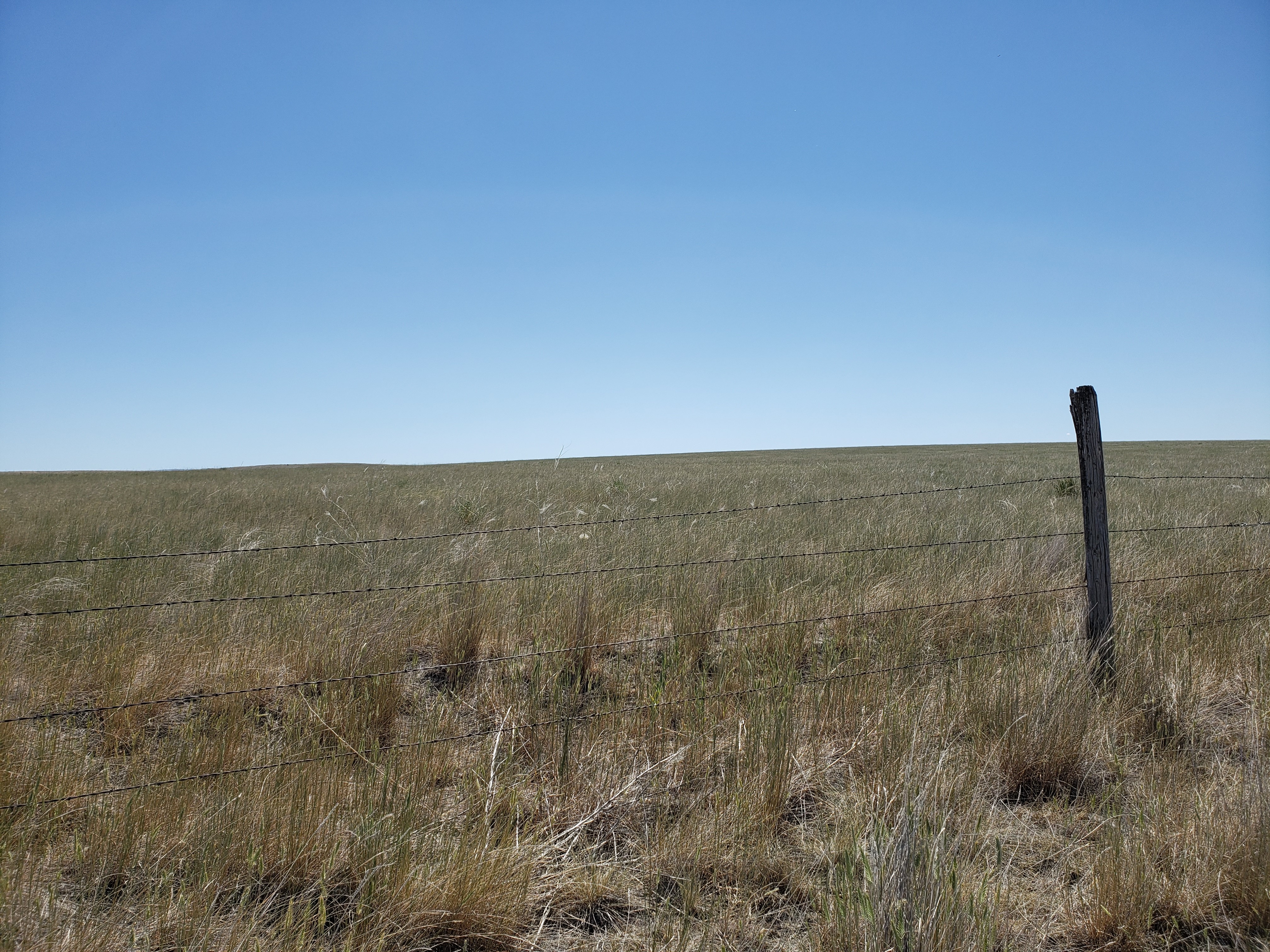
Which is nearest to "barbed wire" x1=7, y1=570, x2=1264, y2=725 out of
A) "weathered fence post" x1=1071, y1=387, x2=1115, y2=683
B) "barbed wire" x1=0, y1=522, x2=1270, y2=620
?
"weathered fence post" x1=1071, y1=387, x2=1115, y2=683

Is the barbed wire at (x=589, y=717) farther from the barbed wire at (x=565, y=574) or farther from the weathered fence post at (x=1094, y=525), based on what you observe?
the barbed wire at (x=565, y=574)

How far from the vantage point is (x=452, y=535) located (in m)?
6.15

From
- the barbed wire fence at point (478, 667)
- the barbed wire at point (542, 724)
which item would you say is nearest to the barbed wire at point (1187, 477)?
the barbed wire fence at point (478, 667)

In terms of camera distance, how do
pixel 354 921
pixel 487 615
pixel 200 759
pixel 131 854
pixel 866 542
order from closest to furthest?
1. pixel 354 921
2. pixel 131 854
3. pixel 200 759
4. pixel 487 615
5. pixel 866 542

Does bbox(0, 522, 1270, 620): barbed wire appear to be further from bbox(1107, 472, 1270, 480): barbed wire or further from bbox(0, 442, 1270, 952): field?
bbox(1107, 472, 1270, 480): barbed wire

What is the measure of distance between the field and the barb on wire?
0.91 ft

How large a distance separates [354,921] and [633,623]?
328 cm

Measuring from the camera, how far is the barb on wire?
4578mm

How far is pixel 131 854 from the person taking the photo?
99.6 inches

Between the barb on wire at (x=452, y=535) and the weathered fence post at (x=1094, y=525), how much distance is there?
63cm

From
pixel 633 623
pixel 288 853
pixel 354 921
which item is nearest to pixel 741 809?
pixel 354 921

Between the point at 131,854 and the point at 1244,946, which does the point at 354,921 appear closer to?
the point at 131,854

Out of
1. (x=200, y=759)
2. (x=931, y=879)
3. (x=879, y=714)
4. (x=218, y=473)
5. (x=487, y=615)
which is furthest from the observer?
(x=218, y=473)

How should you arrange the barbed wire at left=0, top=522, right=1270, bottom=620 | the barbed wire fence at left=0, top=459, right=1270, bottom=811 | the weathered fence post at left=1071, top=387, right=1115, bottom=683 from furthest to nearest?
the barbed wire at left=0, top=522, right=1270, bottom=620, the weathered fence post at left=1071, top=387, right=1115, bottom=683, the barbed wire fence at left=0, top=459, right=1270, bottom=811
